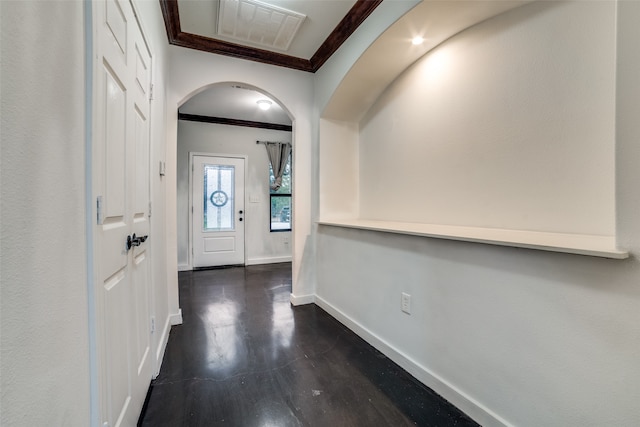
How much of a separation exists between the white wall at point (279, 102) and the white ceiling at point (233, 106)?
1.90 feet

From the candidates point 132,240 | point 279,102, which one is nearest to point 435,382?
point 132,240

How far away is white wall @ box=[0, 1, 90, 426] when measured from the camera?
1.63 ft

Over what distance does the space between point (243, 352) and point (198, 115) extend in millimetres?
3839

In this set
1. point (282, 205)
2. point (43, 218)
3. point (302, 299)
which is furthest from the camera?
point (282, 205)

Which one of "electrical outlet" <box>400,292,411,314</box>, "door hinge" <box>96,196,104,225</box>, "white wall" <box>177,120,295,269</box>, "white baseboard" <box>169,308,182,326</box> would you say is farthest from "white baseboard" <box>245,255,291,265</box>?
"door hinge" <box>96,196,104,225</box>

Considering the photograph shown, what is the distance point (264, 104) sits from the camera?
3.99 meters

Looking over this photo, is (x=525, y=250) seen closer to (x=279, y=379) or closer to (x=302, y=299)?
(x=279, y=379)

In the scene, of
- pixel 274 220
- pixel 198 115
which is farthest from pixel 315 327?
pixel 198 115

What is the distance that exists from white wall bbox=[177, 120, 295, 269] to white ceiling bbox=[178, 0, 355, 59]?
2378 millimetres

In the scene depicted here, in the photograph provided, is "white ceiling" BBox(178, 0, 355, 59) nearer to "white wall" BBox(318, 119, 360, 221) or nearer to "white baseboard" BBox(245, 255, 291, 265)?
"white wall" BBox(318, 119, 360, 221)

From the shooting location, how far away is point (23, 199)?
1.78 ft

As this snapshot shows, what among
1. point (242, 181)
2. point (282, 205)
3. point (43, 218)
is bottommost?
point (43, 218)

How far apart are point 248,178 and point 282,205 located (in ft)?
2.61

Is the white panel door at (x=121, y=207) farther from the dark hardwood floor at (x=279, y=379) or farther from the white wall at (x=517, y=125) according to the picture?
the white wall at (x=517, y=125)
